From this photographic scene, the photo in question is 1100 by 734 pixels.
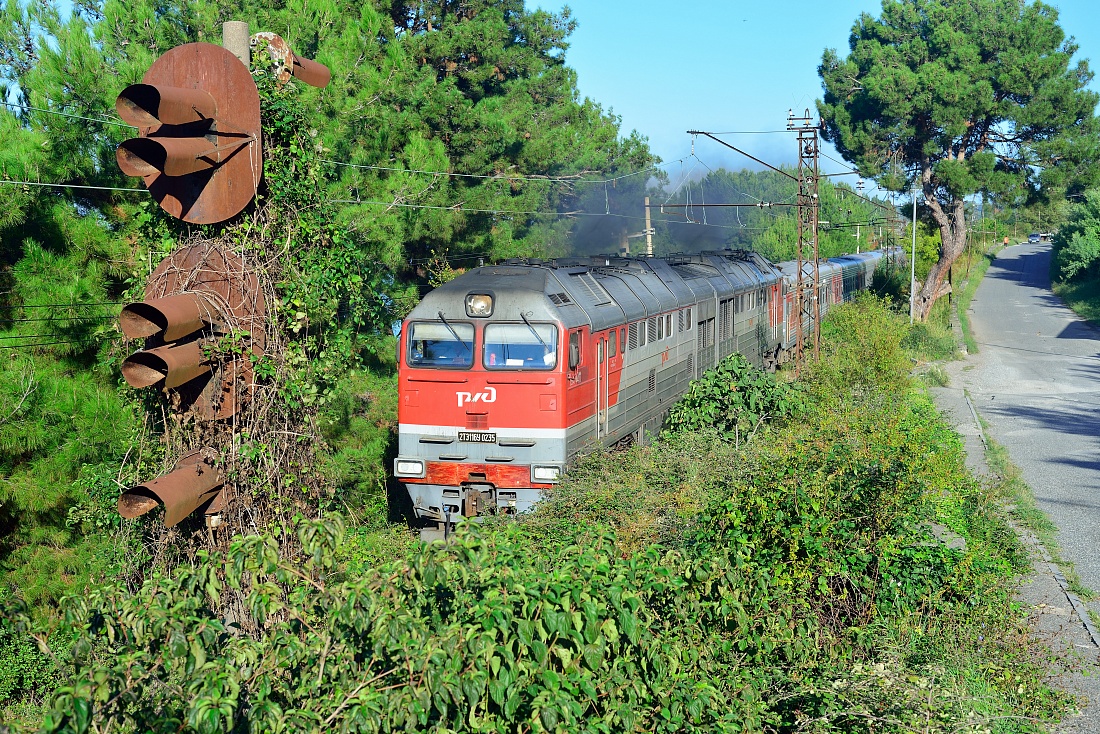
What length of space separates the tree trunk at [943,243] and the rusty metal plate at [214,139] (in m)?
32.8

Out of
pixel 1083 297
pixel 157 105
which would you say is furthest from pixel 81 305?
pixel 1083 297

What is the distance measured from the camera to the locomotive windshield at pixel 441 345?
11.6 meters

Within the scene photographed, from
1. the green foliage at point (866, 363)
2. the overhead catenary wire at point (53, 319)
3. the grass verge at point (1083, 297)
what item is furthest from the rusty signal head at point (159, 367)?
the grass verge at point (1083, 297)

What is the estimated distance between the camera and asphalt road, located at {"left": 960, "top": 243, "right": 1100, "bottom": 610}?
40.2 ft

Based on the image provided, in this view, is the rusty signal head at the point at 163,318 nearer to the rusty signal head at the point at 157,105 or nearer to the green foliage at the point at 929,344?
the rusty signal head at the point at 157,105

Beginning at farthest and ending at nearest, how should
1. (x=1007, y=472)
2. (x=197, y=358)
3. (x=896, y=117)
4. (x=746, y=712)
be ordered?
(x=896, y=117) < (x=1007, y=472) < (x=197, y=358) < (x=746, y=712)

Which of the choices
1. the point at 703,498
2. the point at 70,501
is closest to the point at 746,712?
the point at 703,498

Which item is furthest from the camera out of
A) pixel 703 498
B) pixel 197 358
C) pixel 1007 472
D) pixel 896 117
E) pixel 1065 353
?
pixel 896 117

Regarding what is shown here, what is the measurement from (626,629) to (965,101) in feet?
107

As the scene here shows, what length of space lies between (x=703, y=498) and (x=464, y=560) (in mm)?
5041

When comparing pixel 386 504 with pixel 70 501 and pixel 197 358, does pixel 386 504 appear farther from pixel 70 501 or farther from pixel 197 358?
pixel 197 358

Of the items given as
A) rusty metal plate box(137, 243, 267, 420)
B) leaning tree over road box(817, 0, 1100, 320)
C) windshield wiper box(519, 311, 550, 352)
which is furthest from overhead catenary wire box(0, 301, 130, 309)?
leaning tree over road box(817, 0, 1100, 320)

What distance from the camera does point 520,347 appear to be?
1146cm

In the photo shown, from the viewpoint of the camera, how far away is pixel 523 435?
447 inches
